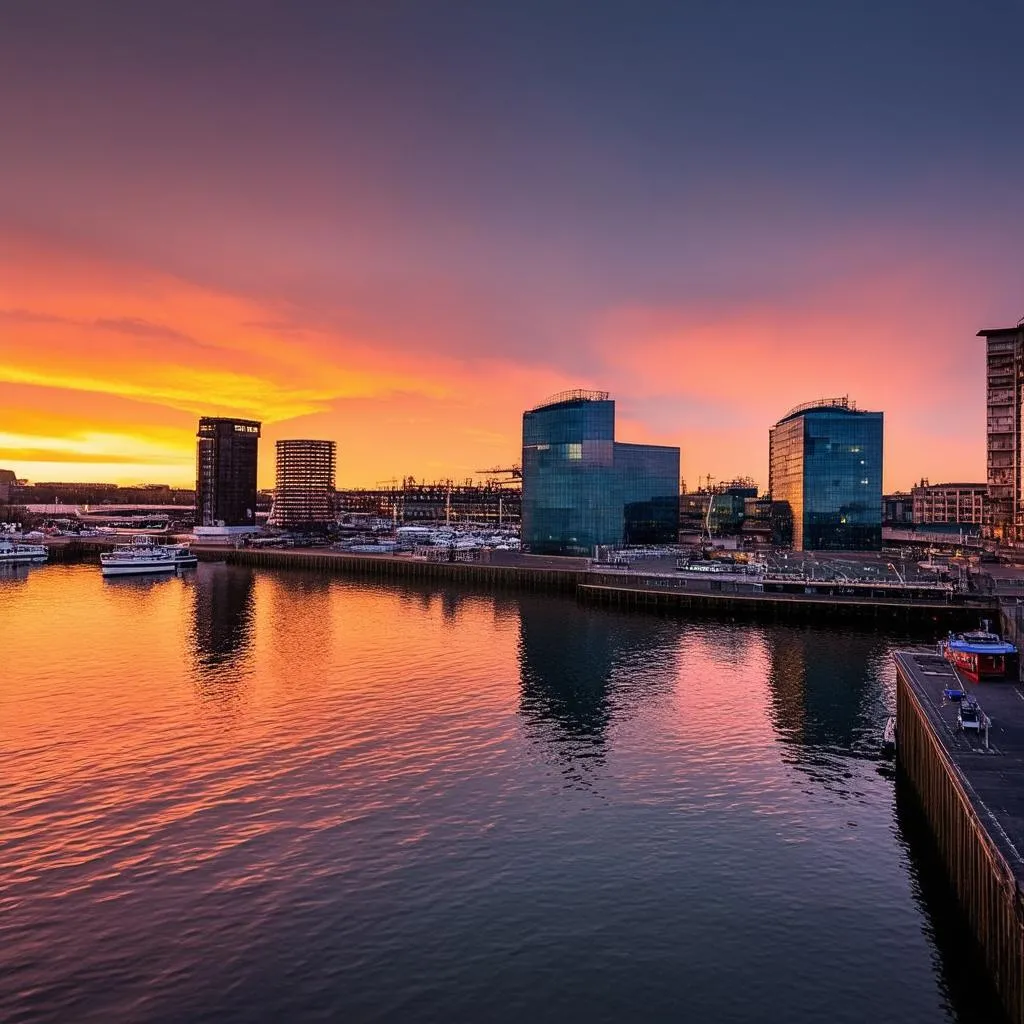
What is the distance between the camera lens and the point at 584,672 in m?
76.6

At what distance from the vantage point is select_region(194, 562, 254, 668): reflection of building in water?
87.2 meters

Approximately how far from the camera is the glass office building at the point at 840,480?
629 ft

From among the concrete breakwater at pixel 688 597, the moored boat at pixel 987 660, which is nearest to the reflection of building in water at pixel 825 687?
the moored boat at pixel 987 660

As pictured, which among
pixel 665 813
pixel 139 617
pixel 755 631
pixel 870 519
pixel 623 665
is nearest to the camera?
pixel 665 813

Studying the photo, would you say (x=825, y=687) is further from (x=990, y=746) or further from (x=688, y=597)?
(x=688, y=597)

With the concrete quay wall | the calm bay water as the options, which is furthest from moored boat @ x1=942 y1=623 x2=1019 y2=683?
the concrete quay wall

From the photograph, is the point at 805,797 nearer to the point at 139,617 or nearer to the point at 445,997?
the point at 445,997

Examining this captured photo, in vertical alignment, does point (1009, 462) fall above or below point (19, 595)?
above

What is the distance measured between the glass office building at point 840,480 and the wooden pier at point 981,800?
147964 millimetres

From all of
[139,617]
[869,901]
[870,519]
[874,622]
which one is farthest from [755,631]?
[870,519]

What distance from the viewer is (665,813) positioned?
4112 centimetres

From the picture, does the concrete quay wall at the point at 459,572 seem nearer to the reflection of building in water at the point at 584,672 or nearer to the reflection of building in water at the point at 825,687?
the reflection of building in water at the point at 584,672

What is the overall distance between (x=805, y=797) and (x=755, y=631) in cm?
6058

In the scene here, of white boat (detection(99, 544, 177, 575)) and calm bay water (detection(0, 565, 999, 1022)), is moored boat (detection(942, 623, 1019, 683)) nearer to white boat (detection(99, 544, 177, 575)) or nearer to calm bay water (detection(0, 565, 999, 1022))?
calm bay water (detection(0, 565, 999, 1022))
